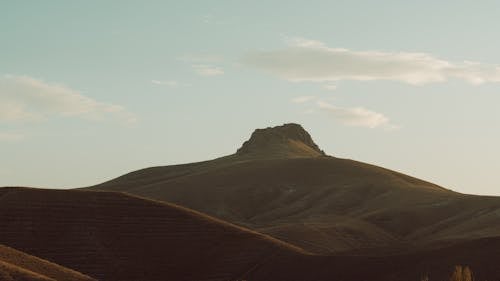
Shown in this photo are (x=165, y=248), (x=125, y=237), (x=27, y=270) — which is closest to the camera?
(x=27, y=270)

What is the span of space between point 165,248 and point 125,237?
5.59 meters

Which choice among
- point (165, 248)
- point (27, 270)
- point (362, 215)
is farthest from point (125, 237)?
point (362, 215)

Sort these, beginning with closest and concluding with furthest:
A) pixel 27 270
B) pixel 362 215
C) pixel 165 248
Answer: pixel 27 270
pixel 165 248
pixel 362 215

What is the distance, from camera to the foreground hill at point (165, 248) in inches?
3423

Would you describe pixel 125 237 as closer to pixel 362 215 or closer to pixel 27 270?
pixel 27 270

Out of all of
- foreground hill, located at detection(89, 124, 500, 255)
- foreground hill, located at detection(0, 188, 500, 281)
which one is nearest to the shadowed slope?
foreground hill, located at detection(0, 188, 500, 281)

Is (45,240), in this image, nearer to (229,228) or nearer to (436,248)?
(229,228)

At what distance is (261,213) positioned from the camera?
7377 inches

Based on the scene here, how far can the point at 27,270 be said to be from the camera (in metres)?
68.6

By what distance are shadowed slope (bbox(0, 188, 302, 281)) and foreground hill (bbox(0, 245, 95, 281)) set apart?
55.4 feet

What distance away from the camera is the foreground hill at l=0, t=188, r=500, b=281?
86938mm

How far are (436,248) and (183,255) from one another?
31483 mm

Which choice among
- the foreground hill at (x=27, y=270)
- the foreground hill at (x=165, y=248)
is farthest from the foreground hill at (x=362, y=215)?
the foreground hill at (x=27, y=270)

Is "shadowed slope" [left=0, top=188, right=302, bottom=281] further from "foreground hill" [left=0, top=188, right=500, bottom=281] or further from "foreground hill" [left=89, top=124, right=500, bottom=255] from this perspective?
"foreground hill" [left=89, top=124, right=500, bottom=255]
